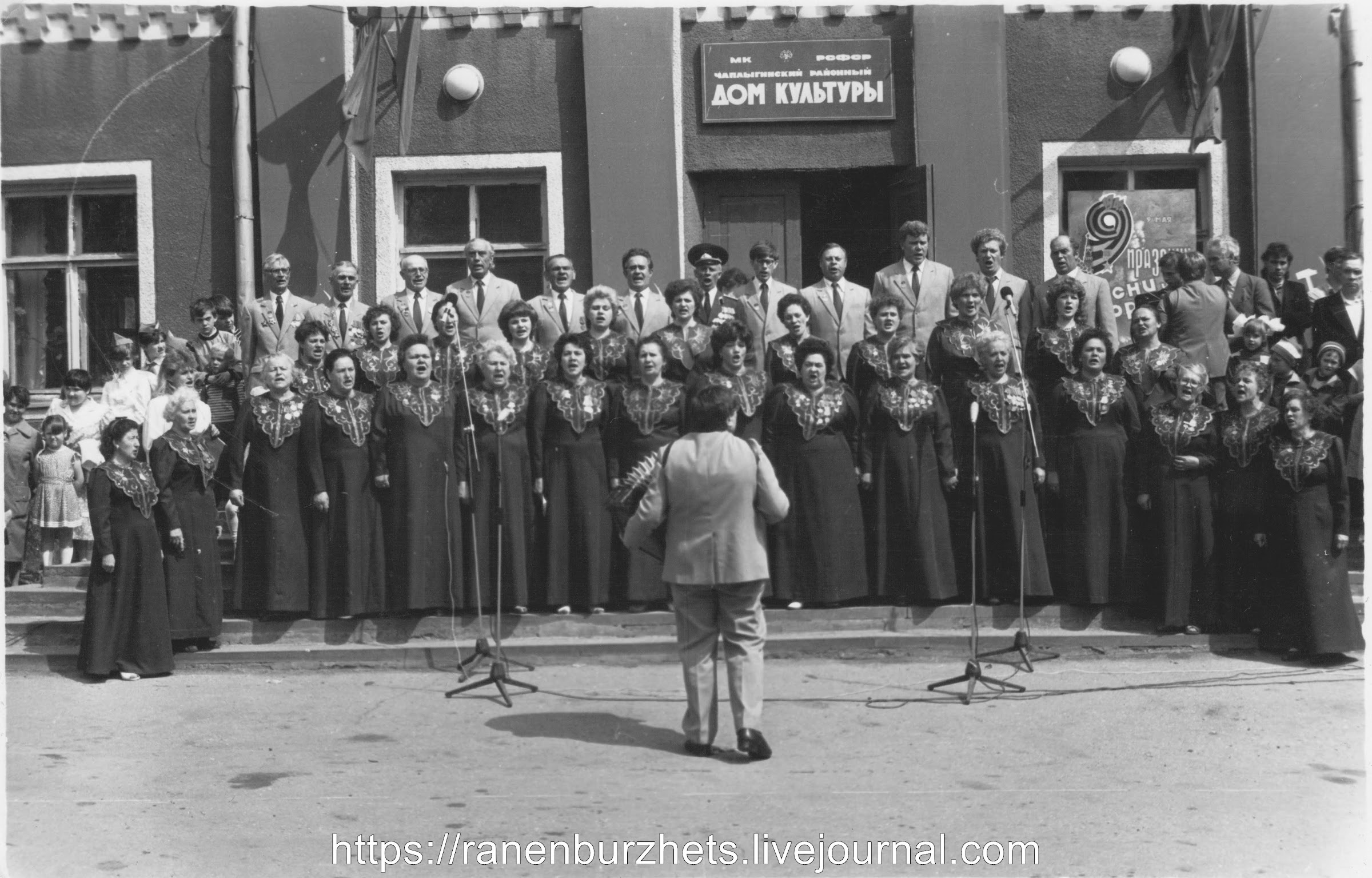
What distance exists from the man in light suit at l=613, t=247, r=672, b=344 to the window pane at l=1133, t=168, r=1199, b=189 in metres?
4.48

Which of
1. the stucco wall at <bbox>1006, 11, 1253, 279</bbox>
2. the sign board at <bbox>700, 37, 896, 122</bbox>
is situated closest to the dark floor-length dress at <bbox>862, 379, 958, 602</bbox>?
the stucco wall at <bbox>1006, 11, 1253, 279</bbox>

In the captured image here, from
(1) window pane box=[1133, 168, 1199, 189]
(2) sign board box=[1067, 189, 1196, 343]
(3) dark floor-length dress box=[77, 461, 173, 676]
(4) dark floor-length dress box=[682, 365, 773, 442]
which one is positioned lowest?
(3) dark floor-length dress box=[77, 461, 173, 676]

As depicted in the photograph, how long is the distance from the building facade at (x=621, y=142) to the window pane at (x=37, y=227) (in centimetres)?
3

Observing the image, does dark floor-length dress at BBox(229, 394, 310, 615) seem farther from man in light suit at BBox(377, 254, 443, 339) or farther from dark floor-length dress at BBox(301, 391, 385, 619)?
man in light suit at BBox(377, 254, 443, 339)

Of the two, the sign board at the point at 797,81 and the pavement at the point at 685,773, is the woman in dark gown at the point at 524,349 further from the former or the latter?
the sign board at the point at 797,81

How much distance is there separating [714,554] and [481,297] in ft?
13.8

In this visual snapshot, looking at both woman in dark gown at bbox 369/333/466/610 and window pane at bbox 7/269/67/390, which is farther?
window pane at bbox 7/269/67/390

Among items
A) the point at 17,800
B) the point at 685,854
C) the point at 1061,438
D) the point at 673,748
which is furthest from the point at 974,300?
the point at 17,800

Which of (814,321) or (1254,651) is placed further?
(814,321)

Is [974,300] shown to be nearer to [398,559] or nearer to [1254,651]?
[1254,651]

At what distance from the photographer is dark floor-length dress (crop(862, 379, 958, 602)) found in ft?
32.7

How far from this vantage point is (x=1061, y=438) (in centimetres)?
1011

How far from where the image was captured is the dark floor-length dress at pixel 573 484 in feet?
32.9

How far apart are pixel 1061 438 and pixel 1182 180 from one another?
13.4ft
